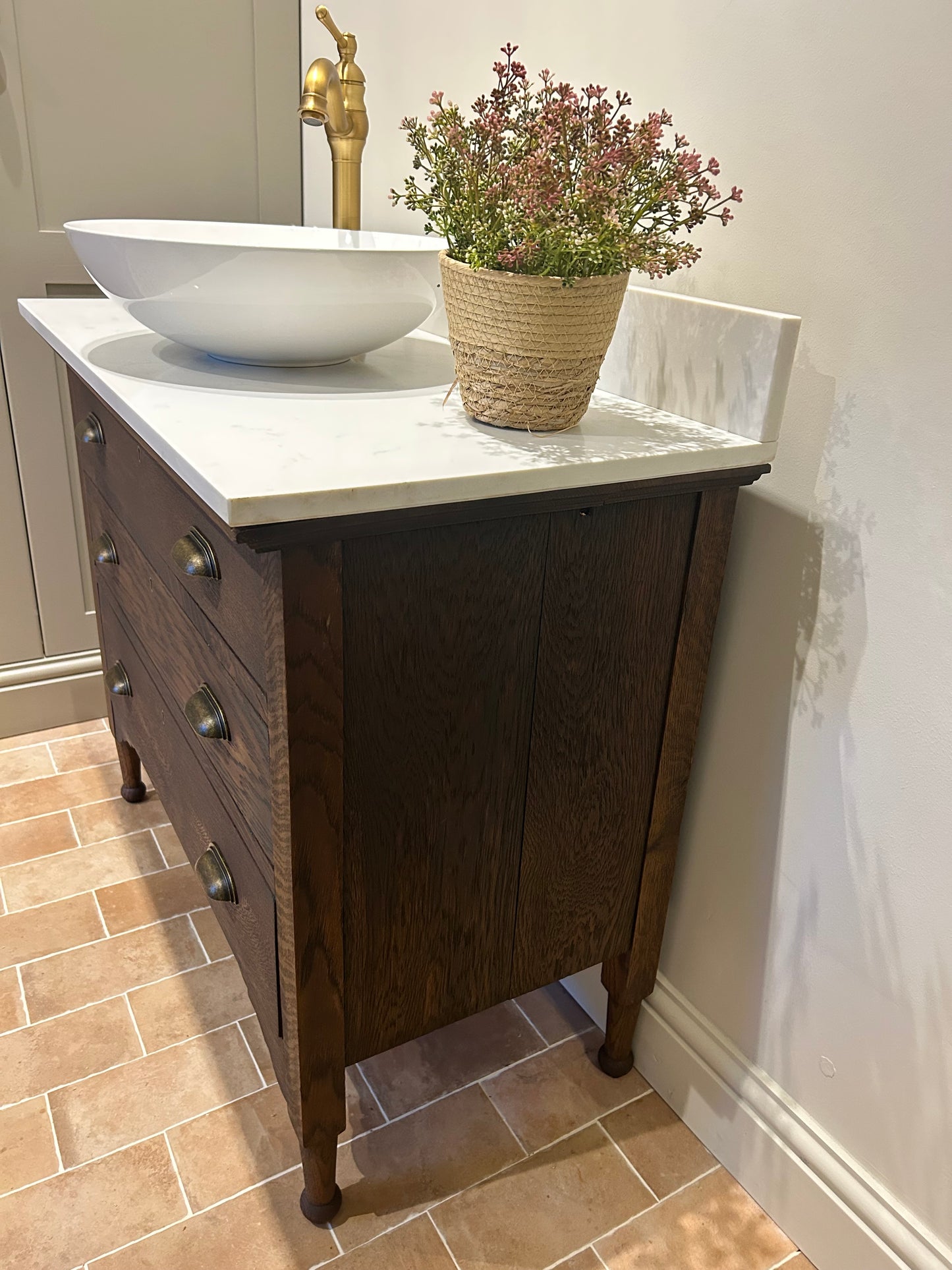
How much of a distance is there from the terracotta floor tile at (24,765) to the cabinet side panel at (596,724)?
1.14 metres

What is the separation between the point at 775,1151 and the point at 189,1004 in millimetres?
796

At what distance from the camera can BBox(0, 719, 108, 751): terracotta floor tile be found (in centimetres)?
190

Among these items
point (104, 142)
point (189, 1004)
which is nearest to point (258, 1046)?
point (189, 1004)

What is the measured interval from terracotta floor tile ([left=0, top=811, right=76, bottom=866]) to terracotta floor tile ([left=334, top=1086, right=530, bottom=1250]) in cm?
77

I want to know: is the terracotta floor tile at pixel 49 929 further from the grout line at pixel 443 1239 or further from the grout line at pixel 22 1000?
the grout line at pixel 443 1239

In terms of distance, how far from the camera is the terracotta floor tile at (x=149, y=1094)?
3.80 ft

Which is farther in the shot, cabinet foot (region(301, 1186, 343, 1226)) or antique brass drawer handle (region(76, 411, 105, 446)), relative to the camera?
antique brass drawer handle (region(76, 411, 105, 446))

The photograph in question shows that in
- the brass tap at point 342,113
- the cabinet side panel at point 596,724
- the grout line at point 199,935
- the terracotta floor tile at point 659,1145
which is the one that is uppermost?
the brass tap at point 342,113

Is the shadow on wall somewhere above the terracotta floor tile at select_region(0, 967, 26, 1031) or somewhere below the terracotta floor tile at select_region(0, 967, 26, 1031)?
above

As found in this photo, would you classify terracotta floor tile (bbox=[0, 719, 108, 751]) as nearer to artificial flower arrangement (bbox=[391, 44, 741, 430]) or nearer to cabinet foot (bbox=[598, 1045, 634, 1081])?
cabinet foot (bbox=[598, 1045, 634, 1081])

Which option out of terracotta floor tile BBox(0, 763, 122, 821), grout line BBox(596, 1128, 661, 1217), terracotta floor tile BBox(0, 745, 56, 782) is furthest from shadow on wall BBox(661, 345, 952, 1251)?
terracotta floor tile BBox(0, 745, 56, 782)

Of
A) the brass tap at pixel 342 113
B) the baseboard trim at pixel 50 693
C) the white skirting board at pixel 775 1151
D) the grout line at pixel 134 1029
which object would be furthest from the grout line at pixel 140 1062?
the brass tap at pixel 342 113

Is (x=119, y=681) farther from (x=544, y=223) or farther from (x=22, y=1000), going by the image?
(x=544, y=223)

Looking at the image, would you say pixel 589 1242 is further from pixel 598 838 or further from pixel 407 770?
pixel 407 770
